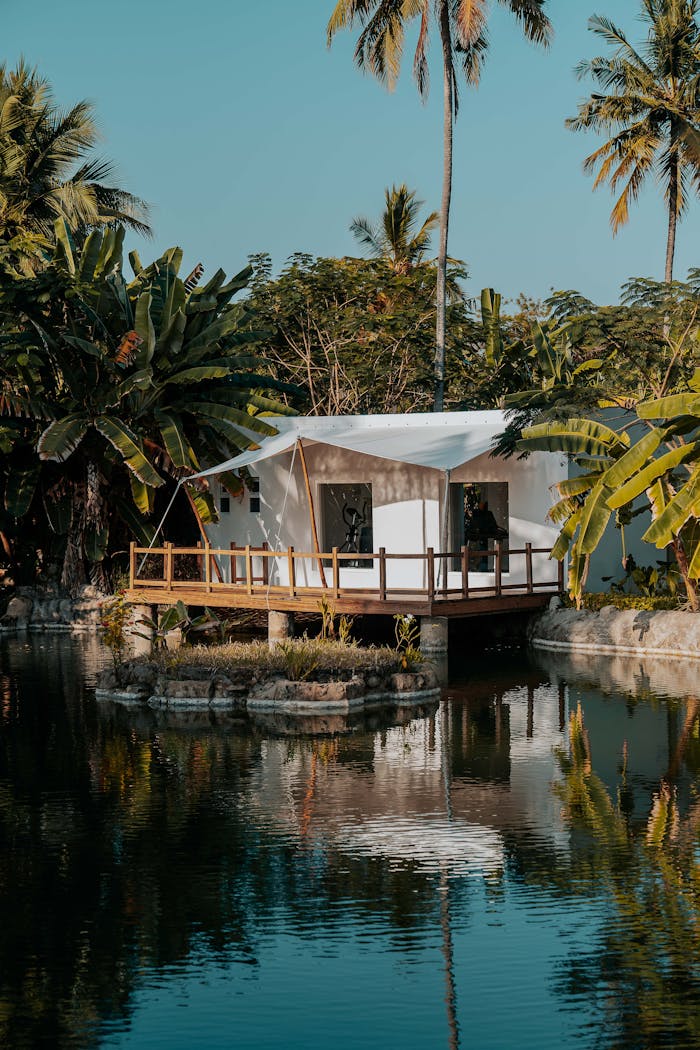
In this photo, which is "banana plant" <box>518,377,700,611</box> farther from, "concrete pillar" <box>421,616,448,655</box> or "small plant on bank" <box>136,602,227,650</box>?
"small plant on bank" <box>136,602,227,650</box>

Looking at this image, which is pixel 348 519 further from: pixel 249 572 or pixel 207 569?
pixel 249 572

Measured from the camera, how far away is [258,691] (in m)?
16.9

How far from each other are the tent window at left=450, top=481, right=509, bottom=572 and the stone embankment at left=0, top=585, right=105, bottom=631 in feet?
26.1

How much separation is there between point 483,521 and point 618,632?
Answer: 13.2 feet

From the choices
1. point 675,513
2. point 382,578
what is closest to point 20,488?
point 382,578

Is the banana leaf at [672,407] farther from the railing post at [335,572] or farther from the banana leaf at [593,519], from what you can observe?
the railing post at [335,572]

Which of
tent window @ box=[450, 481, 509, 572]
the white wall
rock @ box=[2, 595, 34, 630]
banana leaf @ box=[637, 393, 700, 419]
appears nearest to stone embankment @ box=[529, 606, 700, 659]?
the white wall

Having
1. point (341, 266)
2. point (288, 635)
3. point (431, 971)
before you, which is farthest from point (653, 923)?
point (341, 266)

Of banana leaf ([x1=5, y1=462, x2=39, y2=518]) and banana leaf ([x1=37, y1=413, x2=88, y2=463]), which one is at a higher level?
banana leaf ([x1=37, y1=413, x2=88, y2=463])

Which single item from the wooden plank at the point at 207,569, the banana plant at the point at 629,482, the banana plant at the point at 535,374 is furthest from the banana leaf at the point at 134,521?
the banana plant at the point at 629,482

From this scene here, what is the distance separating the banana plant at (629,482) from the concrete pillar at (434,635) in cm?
210

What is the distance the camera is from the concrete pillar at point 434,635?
20828 millimetres

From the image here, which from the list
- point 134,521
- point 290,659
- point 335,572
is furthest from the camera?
point 134,521

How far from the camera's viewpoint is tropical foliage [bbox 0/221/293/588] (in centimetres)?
2631
